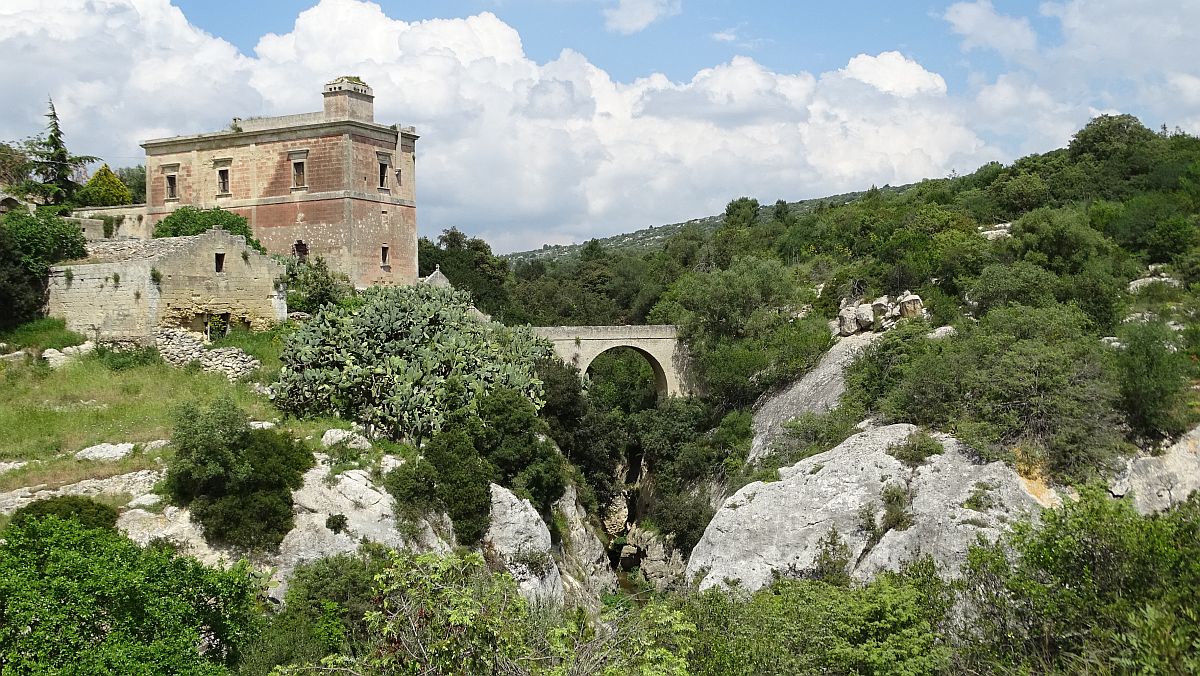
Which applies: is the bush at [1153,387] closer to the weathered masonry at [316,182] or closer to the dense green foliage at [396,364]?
the dense green foliage at [396,364]

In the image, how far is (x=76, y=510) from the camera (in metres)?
16.1

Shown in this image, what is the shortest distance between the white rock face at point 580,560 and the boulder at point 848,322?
11358 mm

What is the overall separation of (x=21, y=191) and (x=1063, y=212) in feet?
110

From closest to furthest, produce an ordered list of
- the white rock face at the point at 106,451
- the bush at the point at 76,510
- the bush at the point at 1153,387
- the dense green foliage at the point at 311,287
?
the bush at the point at 76,510 → the white rock face at the point at 106,451 → the bush at the point at 1153,387 → the dense green foliage at the point at 311,287

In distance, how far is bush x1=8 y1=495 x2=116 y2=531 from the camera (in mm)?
15609

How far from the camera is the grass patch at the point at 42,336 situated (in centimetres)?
2175

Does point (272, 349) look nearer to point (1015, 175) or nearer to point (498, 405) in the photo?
point (498, 405)

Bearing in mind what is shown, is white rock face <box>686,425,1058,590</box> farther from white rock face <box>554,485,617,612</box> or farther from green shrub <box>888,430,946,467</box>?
white rock face <box>554,485,617,612</box>

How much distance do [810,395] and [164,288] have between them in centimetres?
1860

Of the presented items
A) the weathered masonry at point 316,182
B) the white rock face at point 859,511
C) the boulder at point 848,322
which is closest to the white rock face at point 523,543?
the white rock face at point 859,511

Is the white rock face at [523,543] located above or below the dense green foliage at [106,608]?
below

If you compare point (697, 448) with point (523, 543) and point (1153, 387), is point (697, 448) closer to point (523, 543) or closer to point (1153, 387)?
point (523, 543)

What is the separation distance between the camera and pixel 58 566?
11844 mm

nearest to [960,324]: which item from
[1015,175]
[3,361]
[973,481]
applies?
[973,481]
